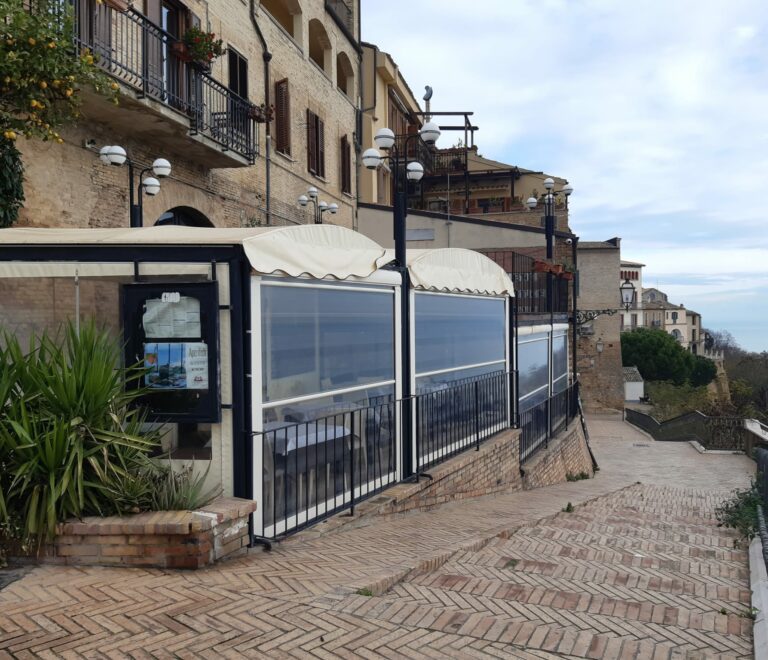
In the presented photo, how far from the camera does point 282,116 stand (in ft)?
58.9

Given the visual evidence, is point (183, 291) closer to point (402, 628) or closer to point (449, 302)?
point (402, 628)

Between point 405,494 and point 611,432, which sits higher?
point 405,494

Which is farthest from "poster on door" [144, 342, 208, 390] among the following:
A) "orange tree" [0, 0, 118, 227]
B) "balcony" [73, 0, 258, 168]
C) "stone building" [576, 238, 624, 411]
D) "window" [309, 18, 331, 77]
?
"stone building" [576, 238, 624, 411]

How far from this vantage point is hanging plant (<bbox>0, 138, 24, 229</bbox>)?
8.75 meters

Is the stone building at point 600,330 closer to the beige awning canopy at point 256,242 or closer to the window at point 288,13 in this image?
the window at point 288,13

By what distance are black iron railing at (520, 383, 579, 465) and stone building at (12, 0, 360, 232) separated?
7.46m

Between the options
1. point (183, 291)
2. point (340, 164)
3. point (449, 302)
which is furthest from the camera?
point (340, 164)

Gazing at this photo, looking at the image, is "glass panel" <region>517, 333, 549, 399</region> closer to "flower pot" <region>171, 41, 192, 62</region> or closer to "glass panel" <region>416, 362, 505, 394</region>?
"glass panel" <region>416, 362, 505, 394</region>

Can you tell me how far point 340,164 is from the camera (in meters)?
Answer: 22.8

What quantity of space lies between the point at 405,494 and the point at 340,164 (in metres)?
17.3

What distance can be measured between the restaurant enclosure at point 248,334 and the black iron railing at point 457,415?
2.45 feet

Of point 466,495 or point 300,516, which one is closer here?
point 300,516

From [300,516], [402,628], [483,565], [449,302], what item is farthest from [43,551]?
[449,302]

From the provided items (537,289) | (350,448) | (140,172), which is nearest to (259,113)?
(140,172)
